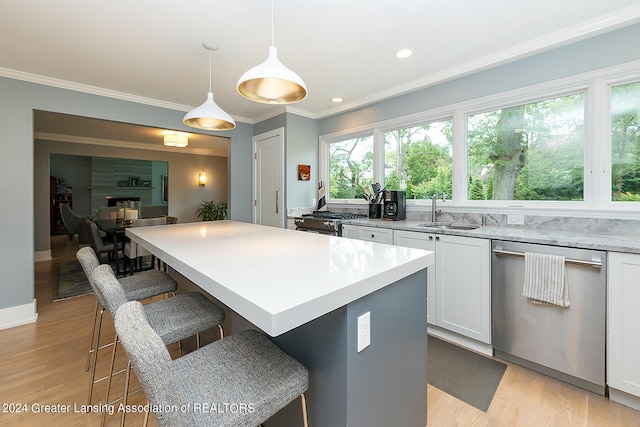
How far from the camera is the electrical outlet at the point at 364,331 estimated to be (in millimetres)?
973

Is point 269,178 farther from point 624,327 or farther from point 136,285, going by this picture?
point 624,327

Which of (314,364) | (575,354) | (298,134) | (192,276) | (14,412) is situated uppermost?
(298,134)

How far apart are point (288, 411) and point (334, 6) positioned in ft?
7.72

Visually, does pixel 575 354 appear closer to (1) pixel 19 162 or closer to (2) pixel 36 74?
(1) pixel 19 162

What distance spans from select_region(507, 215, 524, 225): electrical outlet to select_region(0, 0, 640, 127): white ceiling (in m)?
1.38

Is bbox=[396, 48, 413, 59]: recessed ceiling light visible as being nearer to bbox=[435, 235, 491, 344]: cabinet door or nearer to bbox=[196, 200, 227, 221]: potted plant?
bbox=[435, 235, 491, 344]: cabinet door

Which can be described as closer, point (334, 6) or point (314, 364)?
point (314, 364)

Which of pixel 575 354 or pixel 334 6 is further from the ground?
pixel 334 6

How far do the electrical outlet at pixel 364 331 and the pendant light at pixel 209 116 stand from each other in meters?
1.83

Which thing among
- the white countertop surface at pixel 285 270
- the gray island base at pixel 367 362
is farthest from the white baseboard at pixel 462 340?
the white countertop surface at pixel 285 270

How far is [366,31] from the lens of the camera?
7.14 feet

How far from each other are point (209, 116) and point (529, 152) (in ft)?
9.06

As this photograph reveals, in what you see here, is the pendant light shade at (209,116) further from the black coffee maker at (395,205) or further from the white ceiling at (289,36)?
the black coffee maker at (395,205)

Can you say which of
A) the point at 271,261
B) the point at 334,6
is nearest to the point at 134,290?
the point at 271,261
